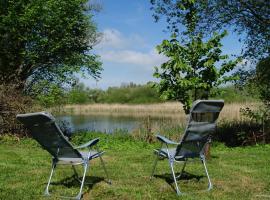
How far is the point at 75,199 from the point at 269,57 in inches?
464

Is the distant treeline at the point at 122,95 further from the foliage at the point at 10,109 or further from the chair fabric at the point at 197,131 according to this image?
the chair fabric at the point at 197,131

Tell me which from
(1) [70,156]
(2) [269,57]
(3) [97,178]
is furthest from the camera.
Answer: (2) [269,57]

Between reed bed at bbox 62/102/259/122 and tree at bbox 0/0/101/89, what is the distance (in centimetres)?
178

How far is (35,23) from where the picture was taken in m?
16.5

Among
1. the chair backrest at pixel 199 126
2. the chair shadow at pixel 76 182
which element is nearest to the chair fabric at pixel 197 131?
the chair backrest at pixel 199 126

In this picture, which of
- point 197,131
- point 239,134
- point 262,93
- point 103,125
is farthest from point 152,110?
point 197,131

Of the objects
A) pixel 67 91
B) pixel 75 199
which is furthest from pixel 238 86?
pixel 75 199

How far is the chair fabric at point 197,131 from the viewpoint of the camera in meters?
6.03

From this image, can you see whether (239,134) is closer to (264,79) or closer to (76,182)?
(264,79)

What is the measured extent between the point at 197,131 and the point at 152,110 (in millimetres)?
20533

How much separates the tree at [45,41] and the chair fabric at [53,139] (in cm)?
949

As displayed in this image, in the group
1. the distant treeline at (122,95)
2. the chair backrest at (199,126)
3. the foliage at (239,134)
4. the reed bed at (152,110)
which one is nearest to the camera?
the chair backrest at (199,126)

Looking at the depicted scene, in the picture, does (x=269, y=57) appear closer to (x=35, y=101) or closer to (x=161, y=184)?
(x=35, y=101)

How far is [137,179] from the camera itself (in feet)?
22.2
